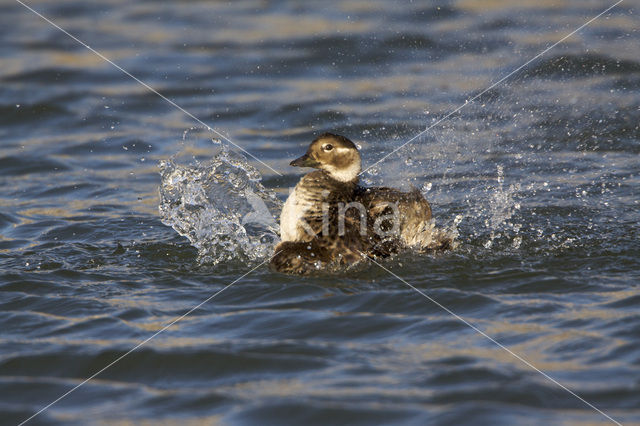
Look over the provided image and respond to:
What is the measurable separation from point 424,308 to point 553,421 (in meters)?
1.47

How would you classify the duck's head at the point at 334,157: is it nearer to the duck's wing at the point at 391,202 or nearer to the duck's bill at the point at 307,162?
the duck's bill at the point at 307,162

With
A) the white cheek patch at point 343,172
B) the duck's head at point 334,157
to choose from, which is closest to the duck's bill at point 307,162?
the duck's head at point 334,157

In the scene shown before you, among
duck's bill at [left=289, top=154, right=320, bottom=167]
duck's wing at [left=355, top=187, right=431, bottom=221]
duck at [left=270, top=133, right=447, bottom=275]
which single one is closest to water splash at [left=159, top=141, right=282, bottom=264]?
duck at [left=270, top=133, right=447, bottom=275]

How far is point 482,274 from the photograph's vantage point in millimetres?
5734

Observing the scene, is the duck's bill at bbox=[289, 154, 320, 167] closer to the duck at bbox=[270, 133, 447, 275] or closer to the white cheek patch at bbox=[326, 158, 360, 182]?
the duck at bbox=[270, 133, 447, 275]

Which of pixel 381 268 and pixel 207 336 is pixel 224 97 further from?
pixel 207 336

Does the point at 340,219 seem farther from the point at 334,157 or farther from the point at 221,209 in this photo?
the point at 221,209

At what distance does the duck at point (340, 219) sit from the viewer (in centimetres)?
574

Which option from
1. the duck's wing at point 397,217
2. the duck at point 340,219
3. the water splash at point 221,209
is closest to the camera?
the duck at point 340,219

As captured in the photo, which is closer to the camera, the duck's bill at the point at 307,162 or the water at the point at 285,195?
the water at the point at 285,195

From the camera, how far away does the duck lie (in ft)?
18.8

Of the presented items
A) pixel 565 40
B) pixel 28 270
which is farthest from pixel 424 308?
pixel 565 40

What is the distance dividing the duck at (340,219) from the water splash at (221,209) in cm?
54

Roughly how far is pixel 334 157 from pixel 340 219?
0.58 meters
